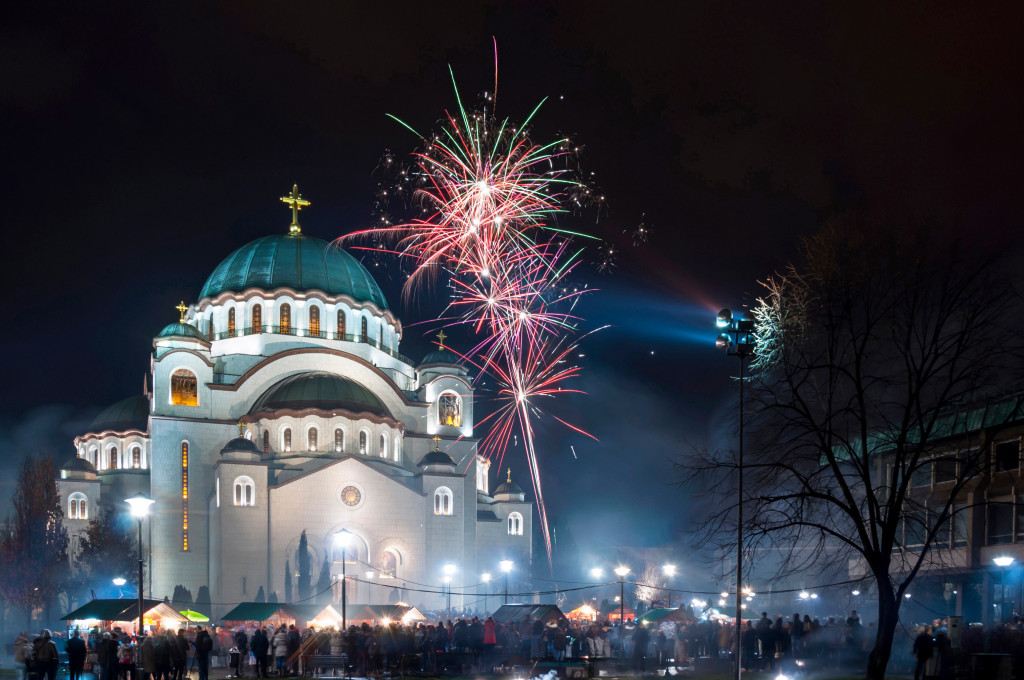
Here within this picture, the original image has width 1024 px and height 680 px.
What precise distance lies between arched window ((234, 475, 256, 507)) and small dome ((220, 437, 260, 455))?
1.32 metres

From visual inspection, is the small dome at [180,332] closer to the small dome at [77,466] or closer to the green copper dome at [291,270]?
the green copper dome at [291,270]

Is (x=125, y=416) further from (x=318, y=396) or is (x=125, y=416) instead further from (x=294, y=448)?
(x=318, y=396)

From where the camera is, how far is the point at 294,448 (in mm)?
55500

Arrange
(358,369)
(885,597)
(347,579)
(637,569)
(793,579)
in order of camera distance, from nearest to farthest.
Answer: (885,597)
(347,579)
(793,579)
(358,369)
(637,569)

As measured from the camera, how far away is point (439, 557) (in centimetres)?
5638

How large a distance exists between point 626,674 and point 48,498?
3941cm

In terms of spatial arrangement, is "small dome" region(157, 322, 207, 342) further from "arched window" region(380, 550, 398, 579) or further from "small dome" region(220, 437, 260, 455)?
"arched window" region(380, 550, 398, 579)

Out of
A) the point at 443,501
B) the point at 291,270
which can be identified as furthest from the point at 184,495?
the point at 291,270

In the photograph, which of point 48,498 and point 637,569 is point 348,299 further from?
point 637,569

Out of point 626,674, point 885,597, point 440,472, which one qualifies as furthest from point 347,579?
→ point 885,597

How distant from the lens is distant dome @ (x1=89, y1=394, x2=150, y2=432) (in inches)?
2420

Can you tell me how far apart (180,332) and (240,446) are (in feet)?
29.3

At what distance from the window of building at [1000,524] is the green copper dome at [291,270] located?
38.6 metres

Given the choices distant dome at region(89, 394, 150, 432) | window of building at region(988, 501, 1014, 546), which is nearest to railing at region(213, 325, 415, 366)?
distant dome at region(89, 394, 150, 432)
